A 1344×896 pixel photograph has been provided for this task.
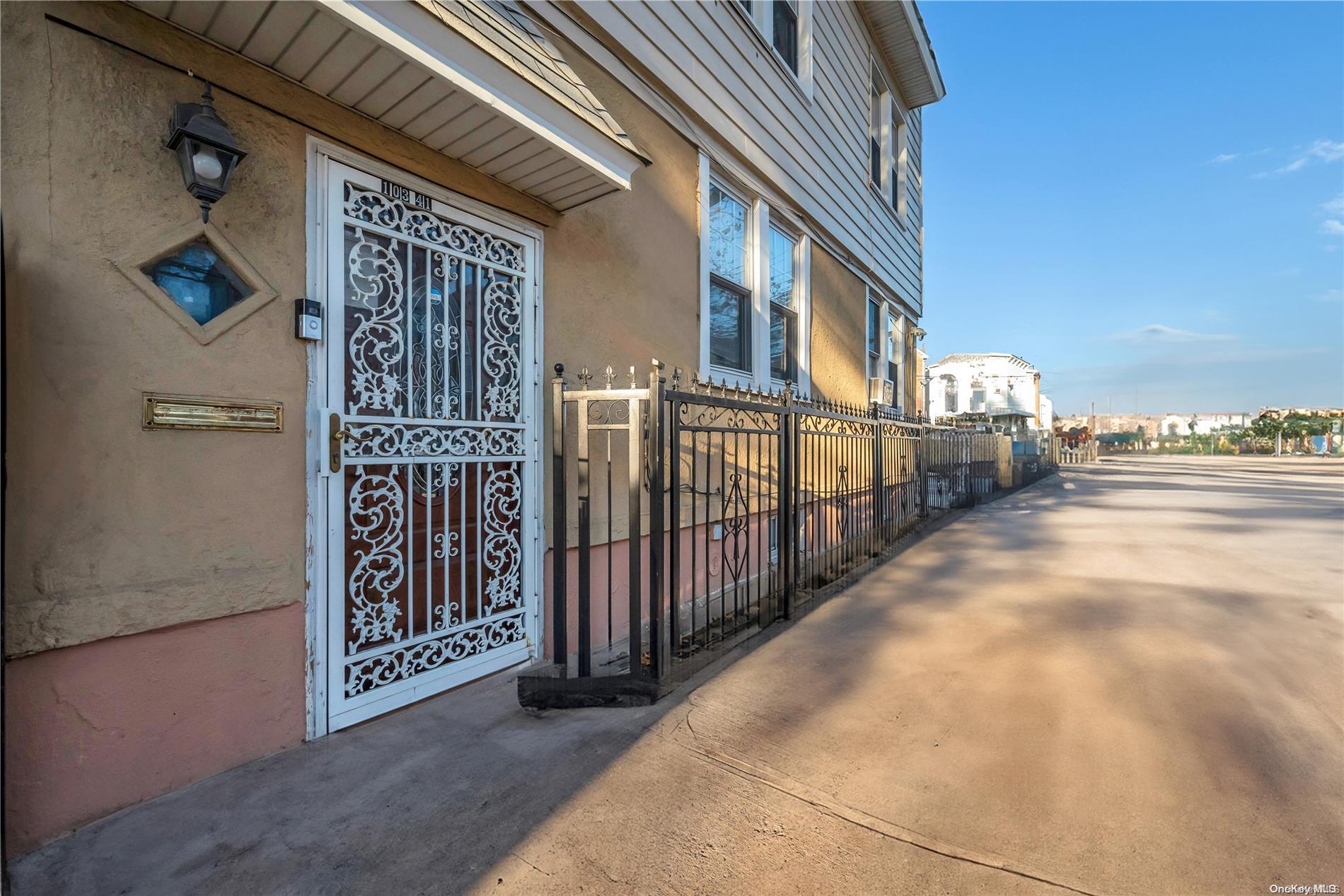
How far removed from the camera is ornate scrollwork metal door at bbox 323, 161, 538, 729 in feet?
9.36

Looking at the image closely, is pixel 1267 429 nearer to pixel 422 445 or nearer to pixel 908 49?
pixel 908 49

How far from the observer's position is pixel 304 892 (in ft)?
6.14

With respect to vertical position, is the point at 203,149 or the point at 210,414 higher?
the point at 203,149

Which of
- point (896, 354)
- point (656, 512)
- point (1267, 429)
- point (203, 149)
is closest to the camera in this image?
point (203, 149)

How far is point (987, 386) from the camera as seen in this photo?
143ft

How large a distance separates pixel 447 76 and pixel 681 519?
3.36 m

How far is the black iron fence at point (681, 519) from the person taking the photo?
3260 millimetres

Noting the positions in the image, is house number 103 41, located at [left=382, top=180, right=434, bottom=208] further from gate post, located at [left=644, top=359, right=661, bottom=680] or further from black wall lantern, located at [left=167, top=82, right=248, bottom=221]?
gate post, located at [left=644, top=359, right=661, bottom=680]

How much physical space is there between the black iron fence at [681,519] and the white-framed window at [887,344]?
6.67ft

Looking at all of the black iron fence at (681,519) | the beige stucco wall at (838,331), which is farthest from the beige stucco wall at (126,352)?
the beige stucco wall at (838,331)

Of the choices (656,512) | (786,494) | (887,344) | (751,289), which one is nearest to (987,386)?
(887,344)

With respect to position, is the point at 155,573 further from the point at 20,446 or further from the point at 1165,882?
the point at 1165,882

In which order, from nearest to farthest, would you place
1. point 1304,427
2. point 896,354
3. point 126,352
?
point 126,352 → point 896,354 → point 1304,427

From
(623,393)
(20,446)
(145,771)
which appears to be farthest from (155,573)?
(623,393)
